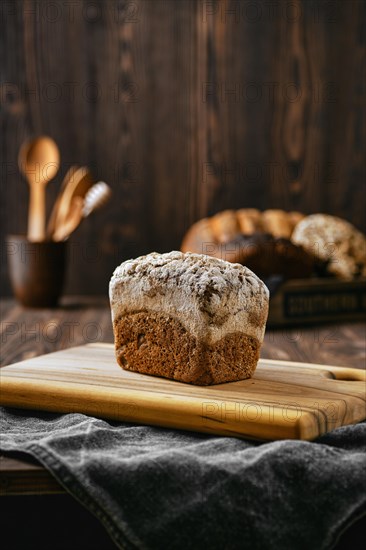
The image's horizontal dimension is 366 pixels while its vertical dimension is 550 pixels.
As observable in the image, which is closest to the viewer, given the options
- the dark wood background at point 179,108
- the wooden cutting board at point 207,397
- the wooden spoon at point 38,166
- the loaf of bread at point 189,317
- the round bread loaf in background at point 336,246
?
the wooden cutting board at point 207,397

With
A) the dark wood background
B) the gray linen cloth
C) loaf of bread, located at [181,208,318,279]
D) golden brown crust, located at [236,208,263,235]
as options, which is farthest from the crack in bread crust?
the dark wood background

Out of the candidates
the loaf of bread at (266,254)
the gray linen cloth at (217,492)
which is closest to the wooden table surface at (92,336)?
the loaf of bread at (266,254)

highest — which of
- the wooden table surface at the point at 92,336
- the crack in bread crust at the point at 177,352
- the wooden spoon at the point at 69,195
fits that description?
the crack in bread crust at the point at 177,352

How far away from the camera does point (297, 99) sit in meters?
2.63

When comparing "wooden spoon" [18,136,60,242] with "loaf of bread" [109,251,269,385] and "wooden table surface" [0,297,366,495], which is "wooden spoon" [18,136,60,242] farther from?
"loaf of bread" [109,251,269,385]

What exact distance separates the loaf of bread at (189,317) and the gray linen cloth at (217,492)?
216 millimetres

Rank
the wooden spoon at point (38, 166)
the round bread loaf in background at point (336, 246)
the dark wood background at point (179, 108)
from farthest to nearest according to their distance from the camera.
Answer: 1. the dark wood background at point (179, 108)
2. the wooden spoon at point (38, 166)
3. the round bread loaf in background at point (336, 246)

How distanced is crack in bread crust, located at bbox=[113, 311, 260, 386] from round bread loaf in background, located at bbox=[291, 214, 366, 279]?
101cm

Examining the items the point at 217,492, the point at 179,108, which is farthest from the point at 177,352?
the point at 179,108

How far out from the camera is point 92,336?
184 cm

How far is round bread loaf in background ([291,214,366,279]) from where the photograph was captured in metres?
2.10

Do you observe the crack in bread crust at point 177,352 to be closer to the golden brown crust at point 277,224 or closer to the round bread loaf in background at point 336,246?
the round bread loaf in background at point 336,246

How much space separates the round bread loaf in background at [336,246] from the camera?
2.10 metres

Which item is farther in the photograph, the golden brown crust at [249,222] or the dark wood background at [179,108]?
the dark wood background at [179,108]
